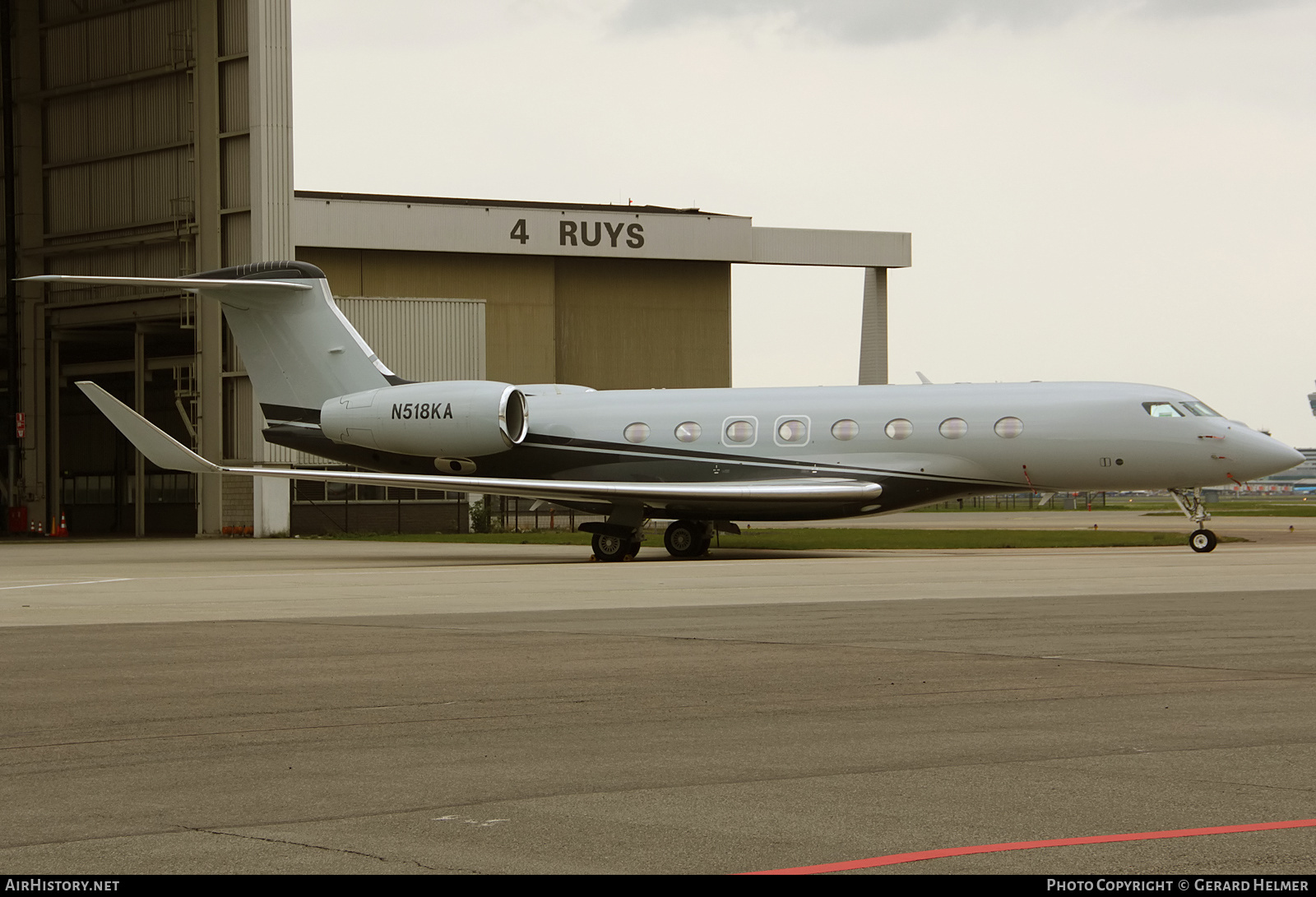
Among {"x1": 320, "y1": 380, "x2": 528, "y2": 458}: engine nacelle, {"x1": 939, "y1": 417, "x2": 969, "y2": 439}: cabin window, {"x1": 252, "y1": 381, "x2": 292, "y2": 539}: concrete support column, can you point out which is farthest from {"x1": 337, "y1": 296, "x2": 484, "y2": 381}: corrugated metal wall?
{"x1": 939, "y1": 417, "x2": 969, "y2": 439}: cabin window

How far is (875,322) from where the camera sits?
59.8 metres

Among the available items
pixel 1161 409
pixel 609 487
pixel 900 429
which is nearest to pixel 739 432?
pixel 609 487

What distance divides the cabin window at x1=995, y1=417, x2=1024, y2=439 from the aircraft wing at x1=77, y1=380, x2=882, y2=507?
7.53 ft

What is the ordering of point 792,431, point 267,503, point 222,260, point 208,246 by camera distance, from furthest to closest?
point 208,246 → point 267,503 → point 222,260 → point 792,431

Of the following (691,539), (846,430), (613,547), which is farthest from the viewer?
(691,539)

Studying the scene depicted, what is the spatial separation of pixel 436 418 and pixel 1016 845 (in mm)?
23566

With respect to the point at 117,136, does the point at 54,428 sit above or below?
below

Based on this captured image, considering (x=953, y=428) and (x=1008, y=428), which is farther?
(x=953, y=428)

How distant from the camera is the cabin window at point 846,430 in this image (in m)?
26.5

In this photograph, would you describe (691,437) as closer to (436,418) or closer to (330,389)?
(436,418)

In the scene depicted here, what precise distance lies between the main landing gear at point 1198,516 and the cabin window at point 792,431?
647 centimetres

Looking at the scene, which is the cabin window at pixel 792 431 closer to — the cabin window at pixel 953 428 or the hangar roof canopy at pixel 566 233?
the cabin window at pixel 953 428

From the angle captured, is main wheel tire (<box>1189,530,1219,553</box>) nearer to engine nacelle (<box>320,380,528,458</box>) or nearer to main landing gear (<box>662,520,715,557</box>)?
main landing gear (<box>662,520,715,557</box>)

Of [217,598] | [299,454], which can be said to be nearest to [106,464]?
[299,454]
